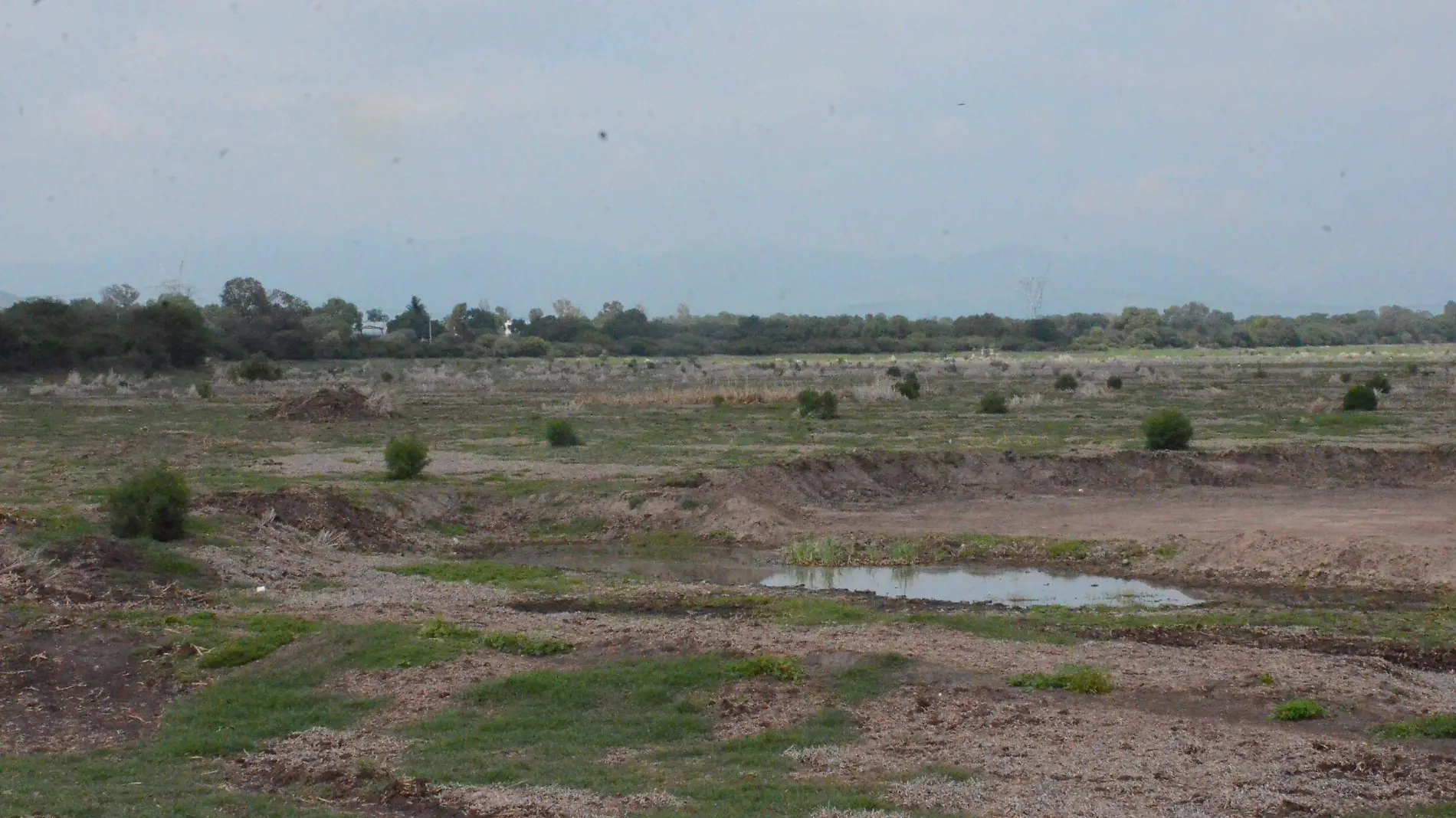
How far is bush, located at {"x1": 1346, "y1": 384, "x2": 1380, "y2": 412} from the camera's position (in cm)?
4203

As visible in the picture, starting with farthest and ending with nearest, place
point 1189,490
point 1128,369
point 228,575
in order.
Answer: point 1128,369, point 1189,490, point 228,575

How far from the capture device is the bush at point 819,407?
41.8 m

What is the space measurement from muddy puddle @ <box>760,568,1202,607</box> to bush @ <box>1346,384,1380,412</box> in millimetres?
26933

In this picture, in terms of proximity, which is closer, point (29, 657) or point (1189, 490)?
point (29, 657)

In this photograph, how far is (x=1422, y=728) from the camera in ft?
30.9

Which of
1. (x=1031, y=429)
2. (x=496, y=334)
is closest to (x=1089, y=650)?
(x=1031, y=429)

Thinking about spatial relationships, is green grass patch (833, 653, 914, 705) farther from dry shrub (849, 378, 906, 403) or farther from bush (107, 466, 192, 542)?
dry shrub (849, 378, 906, 403)

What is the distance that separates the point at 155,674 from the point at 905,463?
19.2m

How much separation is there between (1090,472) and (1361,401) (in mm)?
18280

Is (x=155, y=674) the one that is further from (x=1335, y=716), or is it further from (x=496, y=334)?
(x=496, y=334)

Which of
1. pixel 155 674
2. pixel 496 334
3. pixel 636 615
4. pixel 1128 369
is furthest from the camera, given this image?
pixel 496 334

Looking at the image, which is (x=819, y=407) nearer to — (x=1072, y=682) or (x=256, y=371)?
(x=1072, y=682)

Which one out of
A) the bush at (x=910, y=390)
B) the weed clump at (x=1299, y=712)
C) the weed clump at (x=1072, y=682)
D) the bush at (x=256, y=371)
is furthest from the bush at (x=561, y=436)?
the bush at (x=256, y=371)

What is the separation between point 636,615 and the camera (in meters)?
14.9
